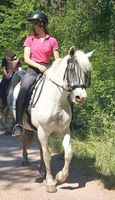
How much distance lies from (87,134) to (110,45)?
11.4ft

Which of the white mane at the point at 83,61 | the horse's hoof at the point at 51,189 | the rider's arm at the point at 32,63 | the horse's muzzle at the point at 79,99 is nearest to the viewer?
the horse's muzzle at the point at 79,99

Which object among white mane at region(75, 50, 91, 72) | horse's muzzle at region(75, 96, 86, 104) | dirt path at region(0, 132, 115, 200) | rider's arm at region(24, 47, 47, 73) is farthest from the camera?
rider's arm at region(24, 47, 47, 73)

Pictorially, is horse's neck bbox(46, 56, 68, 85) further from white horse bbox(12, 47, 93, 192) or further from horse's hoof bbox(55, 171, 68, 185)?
horse's hoof bbox(55, 171, 68, 185)

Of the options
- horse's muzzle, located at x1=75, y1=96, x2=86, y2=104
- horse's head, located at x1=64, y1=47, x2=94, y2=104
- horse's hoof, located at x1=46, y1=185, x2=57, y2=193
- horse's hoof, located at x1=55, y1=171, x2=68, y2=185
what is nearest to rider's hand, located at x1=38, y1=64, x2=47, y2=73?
horse's head, located at x1=64, y1=47, x2=94, y2=104

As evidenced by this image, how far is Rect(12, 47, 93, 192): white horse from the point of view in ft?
19.6

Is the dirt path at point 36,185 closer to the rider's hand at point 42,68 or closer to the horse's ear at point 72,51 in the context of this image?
the rider's hand at point 42,68

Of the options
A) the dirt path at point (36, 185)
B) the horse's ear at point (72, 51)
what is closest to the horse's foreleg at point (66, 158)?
the dirt path at point (36, 185)

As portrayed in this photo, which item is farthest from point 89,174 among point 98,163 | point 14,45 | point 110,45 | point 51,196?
point 14,45

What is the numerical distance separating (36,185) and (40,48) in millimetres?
2065

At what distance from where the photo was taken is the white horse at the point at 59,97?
598 centimetres

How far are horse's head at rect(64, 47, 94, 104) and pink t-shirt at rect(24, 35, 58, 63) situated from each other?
796 millimetres

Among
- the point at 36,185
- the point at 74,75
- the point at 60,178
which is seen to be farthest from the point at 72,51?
the point at 36,185

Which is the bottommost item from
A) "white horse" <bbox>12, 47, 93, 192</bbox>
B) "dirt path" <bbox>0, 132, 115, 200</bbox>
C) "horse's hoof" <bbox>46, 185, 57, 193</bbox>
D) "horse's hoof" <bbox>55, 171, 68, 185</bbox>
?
"dirt path" <bbox>0, 132, 115, 200</bbox>

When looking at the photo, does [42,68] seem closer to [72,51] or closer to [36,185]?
[72,51]
